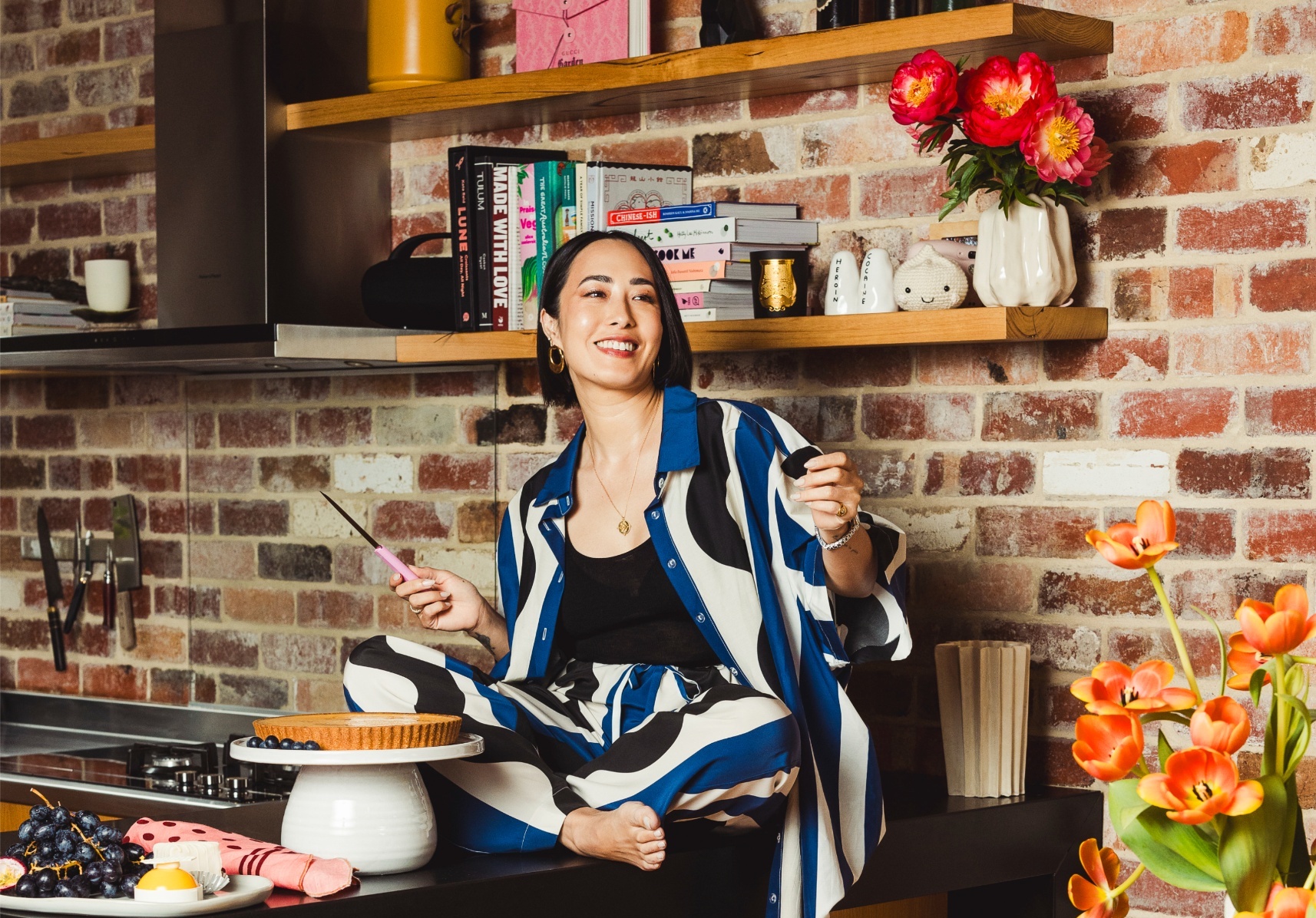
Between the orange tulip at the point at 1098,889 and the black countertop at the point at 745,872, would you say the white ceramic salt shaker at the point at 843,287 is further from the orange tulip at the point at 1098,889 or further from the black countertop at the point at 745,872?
the orange tulip at the point at 1098,889

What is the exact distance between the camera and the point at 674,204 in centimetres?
272

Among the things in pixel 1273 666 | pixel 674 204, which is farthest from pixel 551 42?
pixel 1273 666

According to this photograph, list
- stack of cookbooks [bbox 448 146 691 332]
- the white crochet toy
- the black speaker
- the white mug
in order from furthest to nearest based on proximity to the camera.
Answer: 1. the white mug
2. the black speaker
3. stack of cookbooks [bbox 448 146 691 332]
4. the white crochet toy

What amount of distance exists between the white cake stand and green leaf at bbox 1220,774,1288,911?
98cm

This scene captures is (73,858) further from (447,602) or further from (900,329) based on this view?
(900,329)

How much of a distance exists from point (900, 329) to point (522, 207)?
758 millimetres

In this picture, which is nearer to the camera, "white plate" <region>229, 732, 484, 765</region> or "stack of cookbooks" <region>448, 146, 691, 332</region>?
"white plate" <region>229, 732, 484, 765</region>

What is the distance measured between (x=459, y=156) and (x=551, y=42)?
0.28m

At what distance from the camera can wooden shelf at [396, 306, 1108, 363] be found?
225 centimetres

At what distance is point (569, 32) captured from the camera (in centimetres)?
282

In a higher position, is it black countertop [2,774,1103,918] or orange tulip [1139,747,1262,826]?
orange tulip [1139,747,1262,826]

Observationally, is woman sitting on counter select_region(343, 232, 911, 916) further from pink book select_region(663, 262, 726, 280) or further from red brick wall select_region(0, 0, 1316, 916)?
red brick wall select_region(0, 0, 1316, 916)

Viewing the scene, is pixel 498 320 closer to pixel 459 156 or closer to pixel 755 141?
pixel 459 156

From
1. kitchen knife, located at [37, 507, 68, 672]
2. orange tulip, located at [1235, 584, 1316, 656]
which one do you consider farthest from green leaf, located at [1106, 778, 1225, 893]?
kitchen knife, located at [37, 507, 68, 672]
